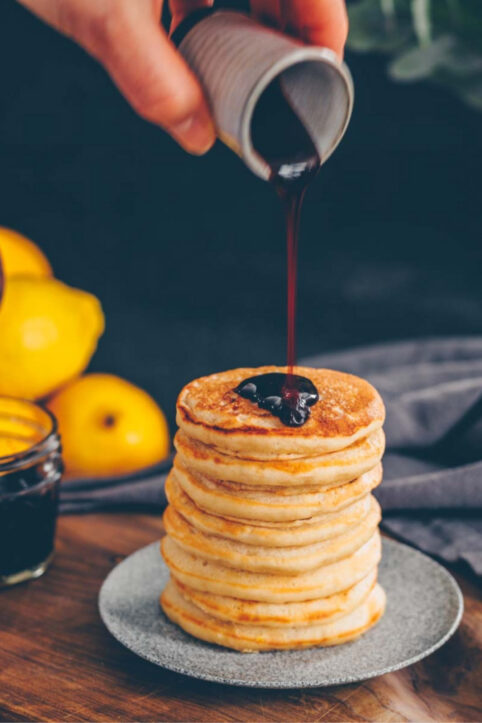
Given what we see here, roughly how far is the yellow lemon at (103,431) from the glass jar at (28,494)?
29 cm

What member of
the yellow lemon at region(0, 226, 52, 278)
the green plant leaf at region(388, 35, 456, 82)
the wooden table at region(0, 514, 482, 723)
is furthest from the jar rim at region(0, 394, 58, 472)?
the green plant leaf at region(388, 35, 456, 82)

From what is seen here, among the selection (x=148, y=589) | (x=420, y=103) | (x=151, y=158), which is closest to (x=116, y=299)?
(x=151, y=158)

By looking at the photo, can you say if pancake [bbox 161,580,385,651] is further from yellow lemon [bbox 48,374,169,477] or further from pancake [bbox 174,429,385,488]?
yellow lemon [bbox 48,374,169,477]

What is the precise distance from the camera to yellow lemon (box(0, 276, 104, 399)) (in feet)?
6.88

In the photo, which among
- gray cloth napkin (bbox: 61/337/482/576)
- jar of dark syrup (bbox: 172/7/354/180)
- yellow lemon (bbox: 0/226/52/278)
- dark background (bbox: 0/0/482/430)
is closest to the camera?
jar of dark syrup (bbox: 172/7/354/180)

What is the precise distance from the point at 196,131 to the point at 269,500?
22.0 inches

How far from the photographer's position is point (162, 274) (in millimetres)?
3070

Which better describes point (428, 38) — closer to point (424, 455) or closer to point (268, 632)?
point (424, 455)

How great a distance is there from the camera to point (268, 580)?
1.41 meters

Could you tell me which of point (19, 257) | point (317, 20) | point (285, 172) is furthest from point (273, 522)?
point (19, 257)

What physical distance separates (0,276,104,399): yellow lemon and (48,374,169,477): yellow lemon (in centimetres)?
7

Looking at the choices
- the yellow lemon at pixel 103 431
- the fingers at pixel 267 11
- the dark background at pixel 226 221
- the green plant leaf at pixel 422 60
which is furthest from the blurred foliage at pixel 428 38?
the yellow lemon at pixel 103 431

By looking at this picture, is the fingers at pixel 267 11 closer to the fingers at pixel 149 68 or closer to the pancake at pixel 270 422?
the fingers at pixel 149 68

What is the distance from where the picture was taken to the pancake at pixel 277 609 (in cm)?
141
